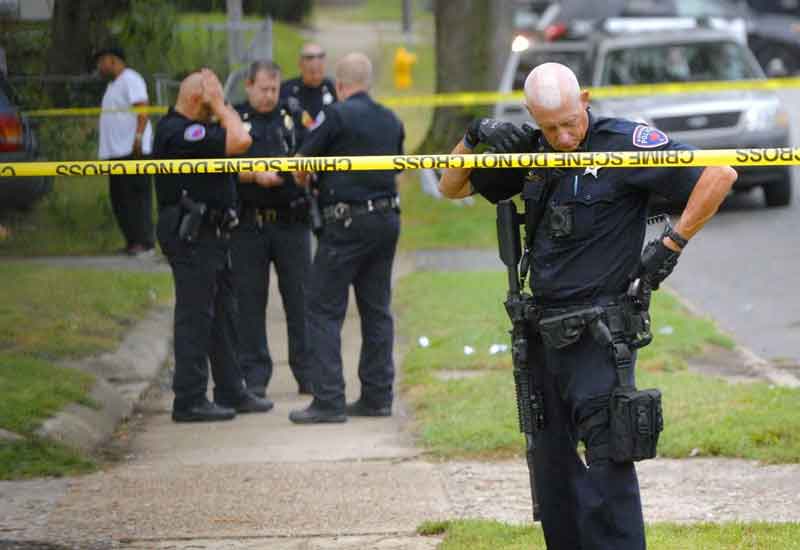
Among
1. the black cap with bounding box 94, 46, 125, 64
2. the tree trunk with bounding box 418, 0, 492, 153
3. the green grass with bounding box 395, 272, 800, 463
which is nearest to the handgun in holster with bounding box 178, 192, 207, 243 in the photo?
the green grass with bounding box 395, 272, 800, 463

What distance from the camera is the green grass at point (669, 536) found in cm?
594

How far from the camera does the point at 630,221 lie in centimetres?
531

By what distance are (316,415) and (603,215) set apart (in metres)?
3.73

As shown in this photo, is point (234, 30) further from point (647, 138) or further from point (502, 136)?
point (647, 138)

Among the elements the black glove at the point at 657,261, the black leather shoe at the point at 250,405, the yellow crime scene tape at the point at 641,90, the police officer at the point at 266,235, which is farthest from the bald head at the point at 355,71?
the yellow crime scene tape at the point at 641,90

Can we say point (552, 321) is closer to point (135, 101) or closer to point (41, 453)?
point (41, 453)

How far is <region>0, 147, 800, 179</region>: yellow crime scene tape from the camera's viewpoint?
17.1ft

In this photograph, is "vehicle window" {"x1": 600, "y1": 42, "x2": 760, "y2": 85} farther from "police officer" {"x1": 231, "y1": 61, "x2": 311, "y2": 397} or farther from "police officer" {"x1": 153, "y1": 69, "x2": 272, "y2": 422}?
"police officer" {"x1": 153, "y1": 69, "x2": 272, "y2": 422}

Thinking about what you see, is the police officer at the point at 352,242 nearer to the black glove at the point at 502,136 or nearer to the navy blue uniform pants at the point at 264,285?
the navy blue uniform pants at the point at 264,285

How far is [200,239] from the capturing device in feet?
28.1

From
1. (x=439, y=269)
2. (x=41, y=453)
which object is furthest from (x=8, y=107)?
(x=439, y=269)

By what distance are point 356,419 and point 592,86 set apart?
28.8 ft

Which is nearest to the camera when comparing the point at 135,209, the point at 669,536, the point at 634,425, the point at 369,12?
the point at 634,425

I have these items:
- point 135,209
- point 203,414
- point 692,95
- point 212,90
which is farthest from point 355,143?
point 692,95
